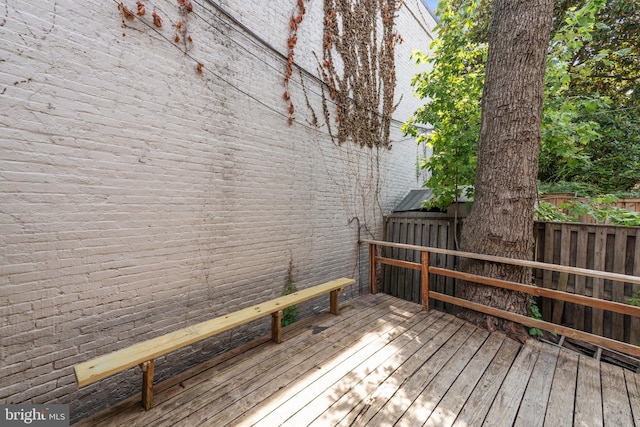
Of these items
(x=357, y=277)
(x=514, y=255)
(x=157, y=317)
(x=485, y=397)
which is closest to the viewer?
(x=485, y=397)

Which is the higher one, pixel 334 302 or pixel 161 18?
pixel 161 18

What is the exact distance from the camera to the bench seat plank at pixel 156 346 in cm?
164

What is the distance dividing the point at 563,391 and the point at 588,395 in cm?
15

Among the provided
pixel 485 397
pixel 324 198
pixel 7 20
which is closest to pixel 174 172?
pixel 7 20

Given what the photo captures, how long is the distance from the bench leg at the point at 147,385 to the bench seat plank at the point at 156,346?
8 centimetres

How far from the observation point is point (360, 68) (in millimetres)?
4402

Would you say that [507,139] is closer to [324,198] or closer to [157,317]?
[324,198]

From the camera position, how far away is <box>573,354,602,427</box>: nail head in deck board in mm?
1743

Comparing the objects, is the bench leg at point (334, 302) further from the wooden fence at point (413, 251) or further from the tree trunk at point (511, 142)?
the wooden fence at point (413, 251)

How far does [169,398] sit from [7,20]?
260 cm

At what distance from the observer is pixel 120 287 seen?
2080 millimetres

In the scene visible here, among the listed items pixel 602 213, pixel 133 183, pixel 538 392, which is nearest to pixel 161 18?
pixel 133 183

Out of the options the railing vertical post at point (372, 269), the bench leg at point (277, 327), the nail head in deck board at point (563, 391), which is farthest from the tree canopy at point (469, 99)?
the bench leg at point (277, 327)

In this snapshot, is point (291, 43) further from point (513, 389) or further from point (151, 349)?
point (513, 389)
